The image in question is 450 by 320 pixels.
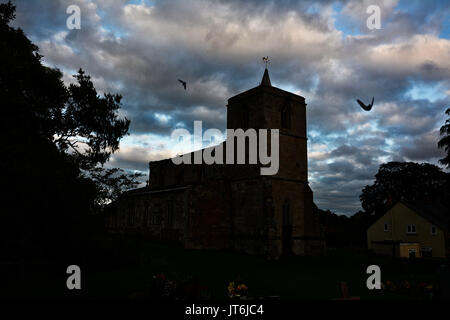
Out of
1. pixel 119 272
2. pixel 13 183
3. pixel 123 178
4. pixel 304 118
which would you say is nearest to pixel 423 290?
pixel 119 272

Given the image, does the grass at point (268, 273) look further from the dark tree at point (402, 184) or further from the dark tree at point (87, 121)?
the dark tree at point (402, 184)

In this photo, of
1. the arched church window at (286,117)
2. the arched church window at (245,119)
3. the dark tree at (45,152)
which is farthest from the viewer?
the arched church window at (245,119)

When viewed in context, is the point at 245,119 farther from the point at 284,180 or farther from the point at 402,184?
the point at 402,184

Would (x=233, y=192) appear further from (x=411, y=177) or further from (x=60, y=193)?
(x=411, y=177)

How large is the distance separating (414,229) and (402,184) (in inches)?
935

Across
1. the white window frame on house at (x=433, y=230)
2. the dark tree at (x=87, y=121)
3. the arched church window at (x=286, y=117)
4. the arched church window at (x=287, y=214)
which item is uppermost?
the arched church window at (x=286, y=117)

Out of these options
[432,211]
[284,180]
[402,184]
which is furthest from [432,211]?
[284,180]

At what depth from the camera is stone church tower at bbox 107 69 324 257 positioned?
30.3 m

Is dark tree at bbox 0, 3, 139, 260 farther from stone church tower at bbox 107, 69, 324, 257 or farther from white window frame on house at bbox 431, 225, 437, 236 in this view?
white window frame on house at bbox 431, 225, 437, 236

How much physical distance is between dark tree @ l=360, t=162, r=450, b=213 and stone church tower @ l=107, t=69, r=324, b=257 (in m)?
A: 37.7

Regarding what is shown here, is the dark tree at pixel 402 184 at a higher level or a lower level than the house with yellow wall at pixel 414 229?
higher

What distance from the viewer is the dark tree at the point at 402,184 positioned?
64.1m

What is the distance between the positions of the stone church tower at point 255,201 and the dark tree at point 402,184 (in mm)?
37725

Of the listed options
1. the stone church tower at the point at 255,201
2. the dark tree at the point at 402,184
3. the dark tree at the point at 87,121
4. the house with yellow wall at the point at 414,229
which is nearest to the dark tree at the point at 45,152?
the dark tree at the point at 87,121
